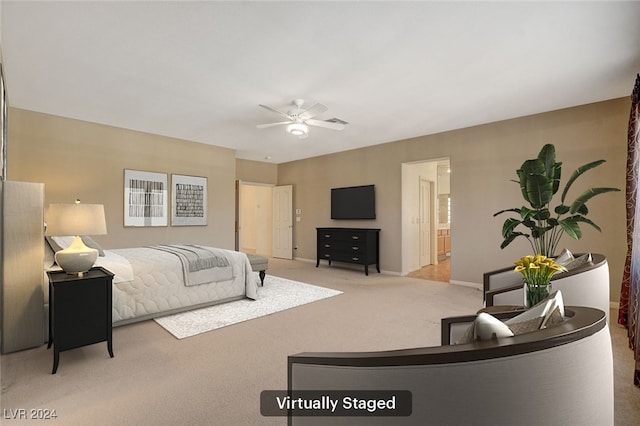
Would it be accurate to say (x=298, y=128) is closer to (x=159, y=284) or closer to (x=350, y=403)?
(x=159, y=284)

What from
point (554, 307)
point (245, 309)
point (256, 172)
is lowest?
point (245, 309)

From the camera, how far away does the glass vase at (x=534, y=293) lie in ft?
5.19

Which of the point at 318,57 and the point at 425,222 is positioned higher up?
the point at 318,57

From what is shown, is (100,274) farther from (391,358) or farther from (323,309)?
(391,358)

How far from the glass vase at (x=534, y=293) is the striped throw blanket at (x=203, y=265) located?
3232 mm

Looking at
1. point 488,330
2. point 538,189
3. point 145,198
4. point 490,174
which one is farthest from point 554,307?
point 145,198

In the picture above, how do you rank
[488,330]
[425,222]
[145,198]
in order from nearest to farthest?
1. [488,330]
2. [145,198]
3. [425,222]

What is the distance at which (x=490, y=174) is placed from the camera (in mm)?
4891

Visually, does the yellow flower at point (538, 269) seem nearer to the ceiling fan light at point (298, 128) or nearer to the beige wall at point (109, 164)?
the ceiling fan light at point (298, 128)

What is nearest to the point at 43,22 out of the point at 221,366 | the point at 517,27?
the point at 221,366

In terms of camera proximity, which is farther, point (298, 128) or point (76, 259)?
point (298, 128)

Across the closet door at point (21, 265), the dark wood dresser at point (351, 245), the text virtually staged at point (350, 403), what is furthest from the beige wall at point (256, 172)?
the text virtually staged at point (350, 403)

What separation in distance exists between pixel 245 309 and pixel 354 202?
3789mm

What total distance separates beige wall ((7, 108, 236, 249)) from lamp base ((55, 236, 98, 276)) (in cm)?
272
